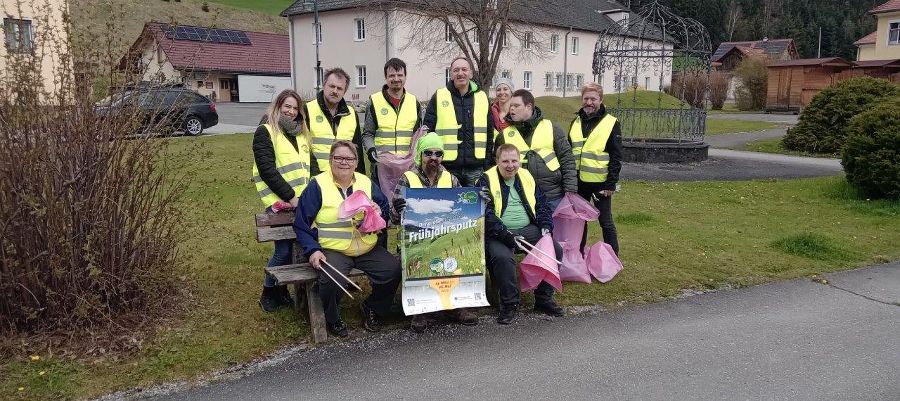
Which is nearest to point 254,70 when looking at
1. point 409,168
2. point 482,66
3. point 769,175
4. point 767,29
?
point 482,66

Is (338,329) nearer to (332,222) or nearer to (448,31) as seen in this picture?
(332,222)

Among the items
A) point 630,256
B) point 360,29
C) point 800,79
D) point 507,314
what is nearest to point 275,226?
point 507,314

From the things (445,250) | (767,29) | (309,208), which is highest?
(767,29)

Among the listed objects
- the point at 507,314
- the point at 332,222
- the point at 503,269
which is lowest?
the point at 507,314

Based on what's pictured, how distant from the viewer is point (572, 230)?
246 inches

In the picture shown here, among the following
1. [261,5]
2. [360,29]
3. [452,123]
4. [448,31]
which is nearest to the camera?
[452,123]

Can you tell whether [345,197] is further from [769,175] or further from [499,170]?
[769,175]

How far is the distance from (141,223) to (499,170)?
277cm

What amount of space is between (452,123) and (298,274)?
1.99m

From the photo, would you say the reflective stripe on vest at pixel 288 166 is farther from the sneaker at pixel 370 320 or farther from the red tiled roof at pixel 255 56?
the red tiled roof at pixel 255 56

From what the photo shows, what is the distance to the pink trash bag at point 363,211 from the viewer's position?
189 inches

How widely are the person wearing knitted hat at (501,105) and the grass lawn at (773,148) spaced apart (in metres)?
14.3

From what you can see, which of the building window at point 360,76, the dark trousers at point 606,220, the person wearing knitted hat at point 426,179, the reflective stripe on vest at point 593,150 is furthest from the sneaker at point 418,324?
the building window at point 360,76

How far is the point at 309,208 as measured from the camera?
4867mm
